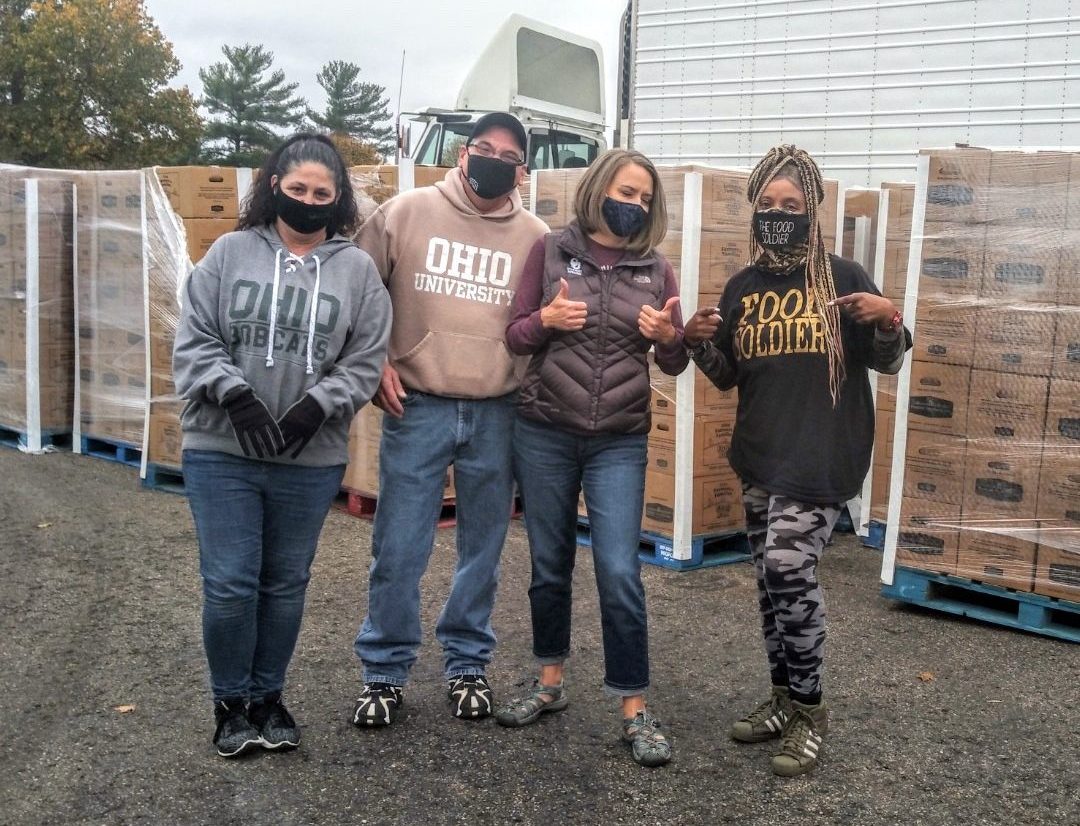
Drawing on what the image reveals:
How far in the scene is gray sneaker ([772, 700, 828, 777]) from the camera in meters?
3.54

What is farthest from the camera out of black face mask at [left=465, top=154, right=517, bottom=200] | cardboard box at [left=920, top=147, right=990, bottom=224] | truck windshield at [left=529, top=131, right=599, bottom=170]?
truck windshield at [left=529, top=131, right=599, bottom=170]

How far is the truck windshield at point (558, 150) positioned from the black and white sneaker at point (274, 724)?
8066 mm

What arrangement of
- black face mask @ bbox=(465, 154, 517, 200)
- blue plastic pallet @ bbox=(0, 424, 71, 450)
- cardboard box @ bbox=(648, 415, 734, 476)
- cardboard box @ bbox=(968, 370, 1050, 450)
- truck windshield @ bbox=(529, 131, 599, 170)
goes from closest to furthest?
black face mask @ bbox=(465, 154, 517, 200) → cardboard box @ bbox=(968, 370, 1050, 450) → cardboard box @ bbox=(648, 415, 734, 476) → blue plastic pallet @ bbox=(0, 424, 71, 450) → truck windshield @ bbox=(529, 131, 599, 170)

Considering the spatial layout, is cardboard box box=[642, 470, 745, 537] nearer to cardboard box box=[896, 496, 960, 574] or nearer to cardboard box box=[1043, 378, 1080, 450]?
cardboard box box=[896, 496, 960, 574]

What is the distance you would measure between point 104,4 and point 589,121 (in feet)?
90.6

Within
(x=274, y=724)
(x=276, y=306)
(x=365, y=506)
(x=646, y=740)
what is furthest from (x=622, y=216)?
(x=365, y=506)

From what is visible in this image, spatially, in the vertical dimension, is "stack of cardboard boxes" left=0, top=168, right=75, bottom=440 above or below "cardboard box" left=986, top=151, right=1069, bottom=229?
below

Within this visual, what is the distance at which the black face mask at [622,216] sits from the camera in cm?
362

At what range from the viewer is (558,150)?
11.5 meters

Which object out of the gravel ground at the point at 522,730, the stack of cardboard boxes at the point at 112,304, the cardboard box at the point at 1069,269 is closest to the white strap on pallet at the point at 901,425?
the gravel ground at the point at 522,730

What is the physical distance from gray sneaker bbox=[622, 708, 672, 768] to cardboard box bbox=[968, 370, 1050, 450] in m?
2.28

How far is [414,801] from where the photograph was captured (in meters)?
3.34

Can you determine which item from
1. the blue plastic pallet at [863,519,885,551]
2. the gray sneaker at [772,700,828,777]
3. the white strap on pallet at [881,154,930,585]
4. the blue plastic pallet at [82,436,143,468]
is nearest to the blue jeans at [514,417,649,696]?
the gray sneaker at [772,700,828,777]

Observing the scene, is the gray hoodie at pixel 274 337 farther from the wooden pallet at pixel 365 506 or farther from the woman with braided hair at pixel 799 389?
the wooden pallet at pixel 365 506
